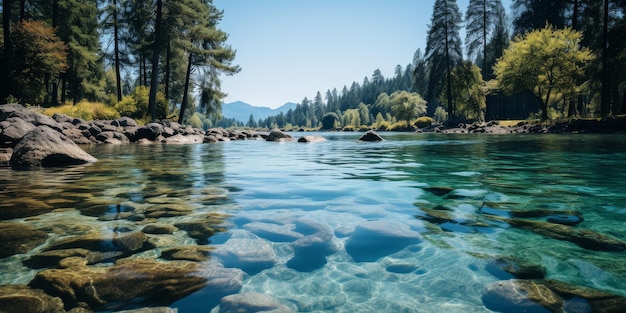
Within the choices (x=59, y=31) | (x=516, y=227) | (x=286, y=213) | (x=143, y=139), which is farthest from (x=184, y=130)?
(x=516, y=227)

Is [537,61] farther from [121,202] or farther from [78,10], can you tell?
[78,10]

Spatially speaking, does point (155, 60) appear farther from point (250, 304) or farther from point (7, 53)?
point (250, 304)

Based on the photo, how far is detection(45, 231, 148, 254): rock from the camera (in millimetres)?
2689

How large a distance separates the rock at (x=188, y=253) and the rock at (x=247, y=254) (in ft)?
0.26

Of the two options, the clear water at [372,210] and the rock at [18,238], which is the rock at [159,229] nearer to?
the clear water at [372,210]

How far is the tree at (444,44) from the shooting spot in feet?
126

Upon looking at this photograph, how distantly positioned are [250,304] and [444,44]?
4274cm

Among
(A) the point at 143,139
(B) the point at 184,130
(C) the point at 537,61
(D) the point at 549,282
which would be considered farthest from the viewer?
(C) the point at 537,61

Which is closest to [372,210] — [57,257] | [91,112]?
[57,257]

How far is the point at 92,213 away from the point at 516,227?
441cm

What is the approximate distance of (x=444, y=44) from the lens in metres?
39.1

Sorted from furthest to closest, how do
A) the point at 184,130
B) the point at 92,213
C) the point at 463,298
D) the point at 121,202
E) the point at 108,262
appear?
the point at 184,130 → the point at 121,202 → the point at 92,213 → the point at 108,262 → the point at 463,298

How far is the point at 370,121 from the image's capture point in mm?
101750

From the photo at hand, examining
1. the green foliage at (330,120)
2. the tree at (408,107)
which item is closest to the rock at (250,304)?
the tree at (408,107)
